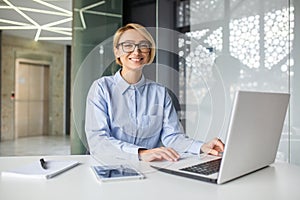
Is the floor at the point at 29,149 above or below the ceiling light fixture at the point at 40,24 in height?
below

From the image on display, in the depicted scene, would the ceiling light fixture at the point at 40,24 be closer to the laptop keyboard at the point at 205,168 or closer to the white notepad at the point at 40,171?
the white notepad at the point at 40,171

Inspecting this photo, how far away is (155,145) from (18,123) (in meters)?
7.87

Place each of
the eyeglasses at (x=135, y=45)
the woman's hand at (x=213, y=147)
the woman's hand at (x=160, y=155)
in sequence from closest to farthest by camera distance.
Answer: the woman's hand at (x=160, y=155), the woman's hand at (x=213, y=147), the eyeglasses at (x=135, y=45)

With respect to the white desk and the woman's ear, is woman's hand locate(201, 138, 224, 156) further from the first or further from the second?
the woman's ear

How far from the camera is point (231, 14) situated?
335cm

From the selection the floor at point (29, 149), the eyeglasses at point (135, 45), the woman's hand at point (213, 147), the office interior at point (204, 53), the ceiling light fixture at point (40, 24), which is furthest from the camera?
the floor at point (29, 149)

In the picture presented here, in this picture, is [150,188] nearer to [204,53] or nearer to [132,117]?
[132,117]

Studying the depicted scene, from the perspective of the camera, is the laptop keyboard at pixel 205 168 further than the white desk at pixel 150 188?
Yes

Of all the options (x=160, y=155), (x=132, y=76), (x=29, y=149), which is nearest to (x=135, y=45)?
(x=132, y=76)

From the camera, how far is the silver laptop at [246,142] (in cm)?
71

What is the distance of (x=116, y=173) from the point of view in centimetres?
86

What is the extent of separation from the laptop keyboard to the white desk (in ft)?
0.19

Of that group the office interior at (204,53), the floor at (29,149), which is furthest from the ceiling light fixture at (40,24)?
the floor at (29,149)

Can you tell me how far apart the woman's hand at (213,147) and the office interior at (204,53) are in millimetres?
62
